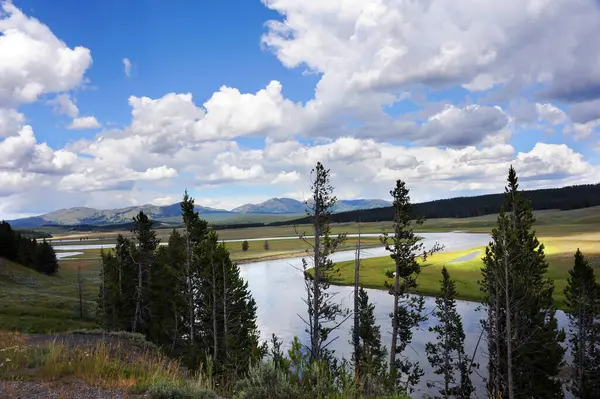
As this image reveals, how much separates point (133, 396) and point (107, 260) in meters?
43.2

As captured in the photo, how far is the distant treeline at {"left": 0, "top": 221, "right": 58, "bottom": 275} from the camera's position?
94.0m

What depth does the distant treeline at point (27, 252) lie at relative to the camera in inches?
3701

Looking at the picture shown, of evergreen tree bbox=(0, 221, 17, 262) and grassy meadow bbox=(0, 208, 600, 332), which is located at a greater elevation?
evergreen tree bbox=(0, 221, 17, 262)

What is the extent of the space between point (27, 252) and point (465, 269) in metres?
104

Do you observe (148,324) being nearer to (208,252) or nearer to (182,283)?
(182,283)

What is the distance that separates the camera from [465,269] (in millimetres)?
85938

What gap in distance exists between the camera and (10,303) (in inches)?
2036

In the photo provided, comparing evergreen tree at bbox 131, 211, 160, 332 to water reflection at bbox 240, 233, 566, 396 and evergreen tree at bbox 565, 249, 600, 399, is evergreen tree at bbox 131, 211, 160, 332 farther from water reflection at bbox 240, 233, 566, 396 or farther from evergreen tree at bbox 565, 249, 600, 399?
evergreen tree at bbox 565, 249, 600, 399

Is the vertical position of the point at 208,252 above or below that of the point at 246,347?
above

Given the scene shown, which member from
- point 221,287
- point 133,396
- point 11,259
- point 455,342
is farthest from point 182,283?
point 11,259

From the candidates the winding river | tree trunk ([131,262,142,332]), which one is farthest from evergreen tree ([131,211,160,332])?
the winding river

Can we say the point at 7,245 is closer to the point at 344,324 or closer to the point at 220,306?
the point at 220,306

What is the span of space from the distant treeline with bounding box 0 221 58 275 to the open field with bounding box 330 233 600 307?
70623 millimetres

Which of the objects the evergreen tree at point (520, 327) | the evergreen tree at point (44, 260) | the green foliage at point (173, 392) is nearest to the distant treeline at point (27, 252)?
the evergreen tree at point (44, 260)
